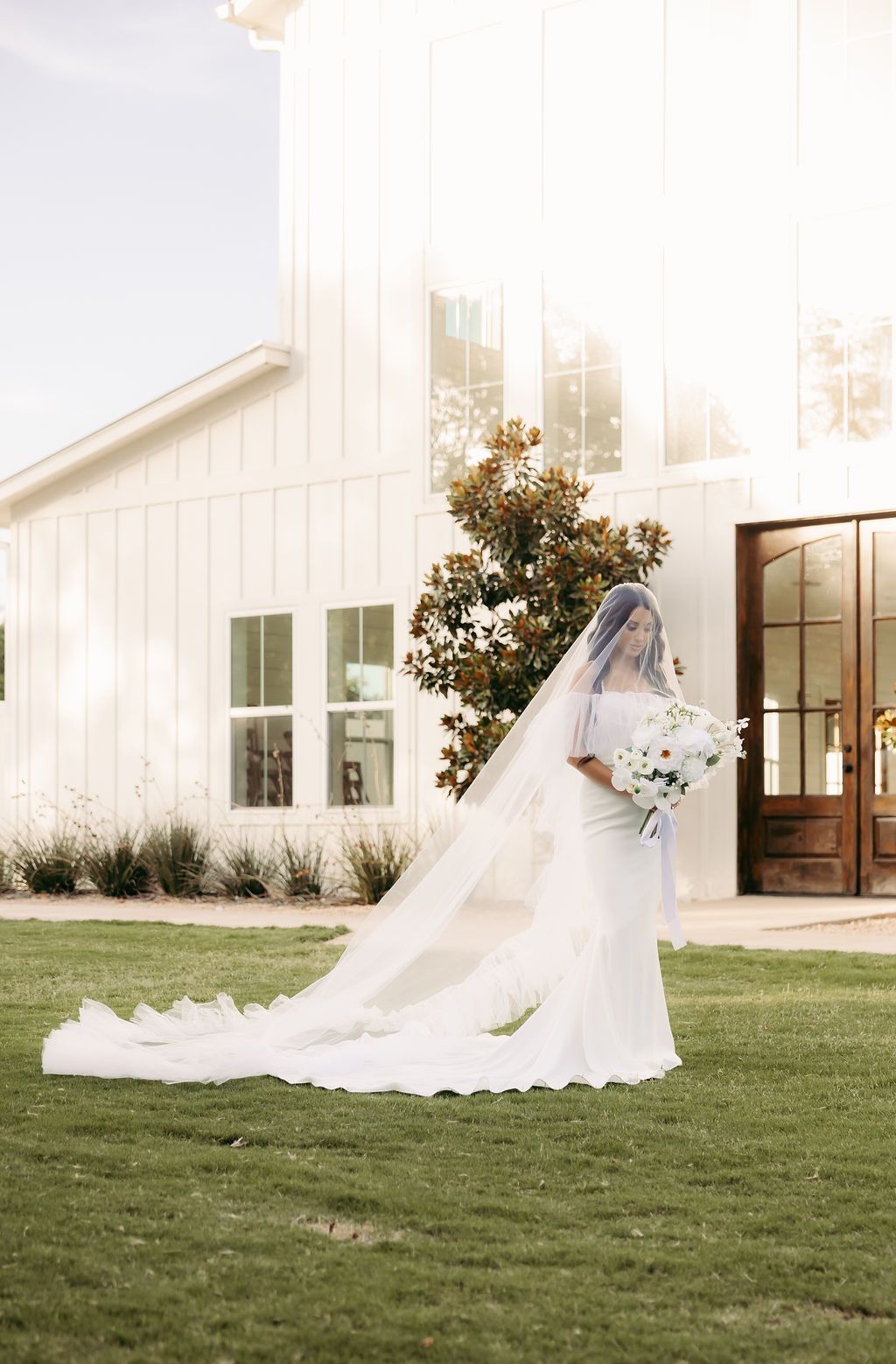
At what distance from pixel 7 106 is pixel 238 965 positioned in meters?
33.0

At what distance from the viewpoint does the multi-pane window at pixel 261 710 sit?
51.5 feet

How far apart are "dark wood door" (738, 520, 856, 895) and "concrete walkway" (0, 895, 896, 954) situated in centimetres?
32

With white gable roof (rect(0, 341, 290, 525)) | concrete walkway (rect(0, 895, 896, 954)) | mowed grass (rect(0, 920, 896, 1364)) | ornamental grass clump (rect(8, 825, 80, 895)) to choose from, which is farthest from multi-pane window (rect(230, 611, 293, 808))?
mowed grass (rect(0, 920, 896, 1364))

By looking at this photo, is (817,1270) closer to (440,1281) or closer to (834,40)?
(440,1281)

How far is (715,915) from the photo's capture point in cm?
1194

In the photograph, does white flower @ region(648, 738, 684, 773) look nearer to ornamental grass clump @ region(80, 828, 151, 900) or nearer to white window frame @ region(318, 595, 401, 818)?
white window frame @ region(318, 595, 401, 818)

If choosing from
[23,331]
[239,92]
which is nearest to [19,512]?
[239,92]

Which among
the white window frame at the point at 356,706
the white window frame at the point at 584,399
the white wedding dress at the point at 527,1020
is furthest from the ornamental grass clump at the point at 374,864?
the white wedding dress at the point at 527,1020

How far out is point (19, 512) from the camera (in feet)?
59.0

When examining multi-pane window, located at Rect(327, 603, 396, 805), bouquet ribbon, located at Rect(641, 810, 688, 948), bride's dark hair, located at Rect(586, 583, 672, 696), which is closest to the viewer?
bouquet ribbon, located at Rect(641, 810, 688, 948)

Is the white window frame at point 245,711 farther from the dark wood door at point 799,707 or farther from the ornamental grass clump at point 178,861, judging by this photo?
the dark wood door at point 799,707

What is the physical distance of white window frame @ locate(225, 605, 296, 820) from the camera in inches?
613

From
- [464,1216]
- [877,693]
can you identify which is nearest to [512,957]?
[464,1216]

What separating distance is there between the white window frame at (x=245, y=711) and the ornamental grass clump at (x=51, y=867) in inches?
60.7
